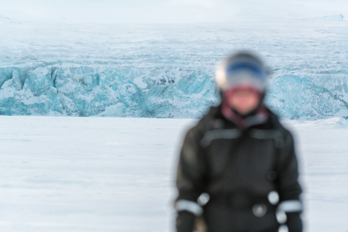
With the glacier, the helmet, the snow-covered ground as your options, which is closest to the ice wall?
the glacier

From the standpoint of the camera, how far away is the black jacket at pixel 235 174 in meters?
1.01

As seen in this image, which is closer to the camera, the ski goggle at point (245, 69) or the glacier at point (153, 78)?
the ski goggle at point (245, 69)

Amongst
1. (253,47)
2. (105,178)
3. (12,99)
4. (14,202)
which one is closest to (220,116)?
(14,202)

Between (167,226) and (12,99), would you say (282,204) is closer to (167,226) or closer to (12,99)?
(167,226)

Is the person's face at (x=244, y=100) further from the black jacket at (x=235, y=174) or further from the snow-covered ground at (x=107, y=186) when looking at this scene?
the snow-covered ground at (x=107, y=186)

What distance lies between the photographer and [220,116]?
104cm

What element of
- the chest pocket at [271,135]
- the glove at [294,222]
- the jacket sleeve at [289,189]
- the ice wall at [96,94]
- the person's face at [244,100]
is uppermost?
the person's face at [244,100]

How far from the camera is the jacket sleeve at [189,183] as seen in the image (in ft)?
3.33

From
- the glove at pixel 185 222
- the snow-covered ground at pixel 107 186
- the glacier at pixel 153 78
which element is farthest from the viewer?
the glacier at pixel 153 78

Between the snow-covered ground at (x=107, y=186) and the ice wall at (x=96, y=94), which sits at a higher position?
the snow-covered ground at (x=107, y=186)

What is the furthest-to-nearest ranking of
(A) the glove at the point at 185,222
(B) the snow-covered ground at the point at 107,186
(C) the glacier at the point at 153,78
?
1. (C) the glacier at the point at 153,78
2. (B) the snow-covered ground at the point at 107,186
3. (A) the glove at the point at 185,222

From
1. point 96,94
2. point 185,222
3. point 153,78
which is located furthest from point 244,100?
point 153,78

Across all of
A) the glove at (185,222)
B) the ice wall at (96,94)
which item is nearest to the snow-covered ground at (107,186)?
the glove at (185,222)

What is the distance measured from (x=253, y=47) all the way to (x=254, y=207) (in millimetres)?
19867
